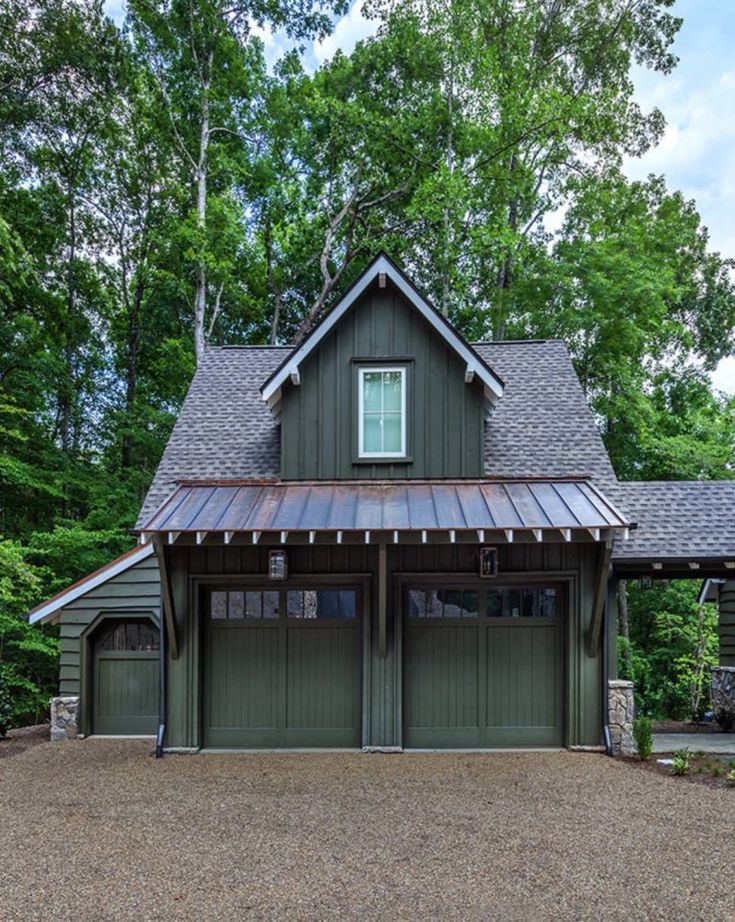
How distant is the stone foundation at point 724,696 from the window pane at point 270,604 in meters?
8.14

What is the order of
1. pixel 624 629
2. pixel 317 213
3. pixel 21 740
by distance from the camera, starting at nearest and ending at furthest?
pixel 21 740 < pixel 624 629 < pixel 317 213

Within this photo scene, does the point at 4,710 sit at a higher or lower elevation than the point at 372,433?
lower

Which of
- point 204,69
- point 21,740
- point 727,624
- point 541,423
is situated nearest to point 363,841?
point 541,423

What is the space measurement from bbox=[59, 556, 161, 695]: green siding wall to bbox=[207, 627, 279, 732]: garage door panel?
1985 mm

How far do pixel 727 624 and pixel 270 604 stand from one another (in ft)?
28.3

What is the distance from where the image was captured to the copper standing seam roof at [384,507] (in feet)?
26.5

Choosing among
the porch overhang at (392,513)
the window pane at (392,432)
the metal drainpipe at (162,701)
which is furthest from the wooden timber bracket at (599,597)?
the metal drainpipe at (162,701)

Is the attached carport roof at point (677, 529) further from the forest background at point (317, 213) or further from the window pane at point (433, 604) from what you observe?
the forest background at point (317, 213)

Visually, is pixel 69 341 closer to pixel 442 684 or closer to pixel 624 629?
pixel 442 684

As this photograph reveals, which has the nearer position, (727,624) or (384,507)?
(384,507)

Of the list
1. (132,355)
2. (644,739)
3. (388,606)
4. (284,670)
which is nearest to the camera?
(644,739)

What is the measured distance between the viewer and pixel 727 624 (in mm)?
12555

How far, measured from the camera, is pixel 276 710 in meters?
8.99

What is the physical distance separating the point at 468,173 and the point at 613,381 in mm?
7206
